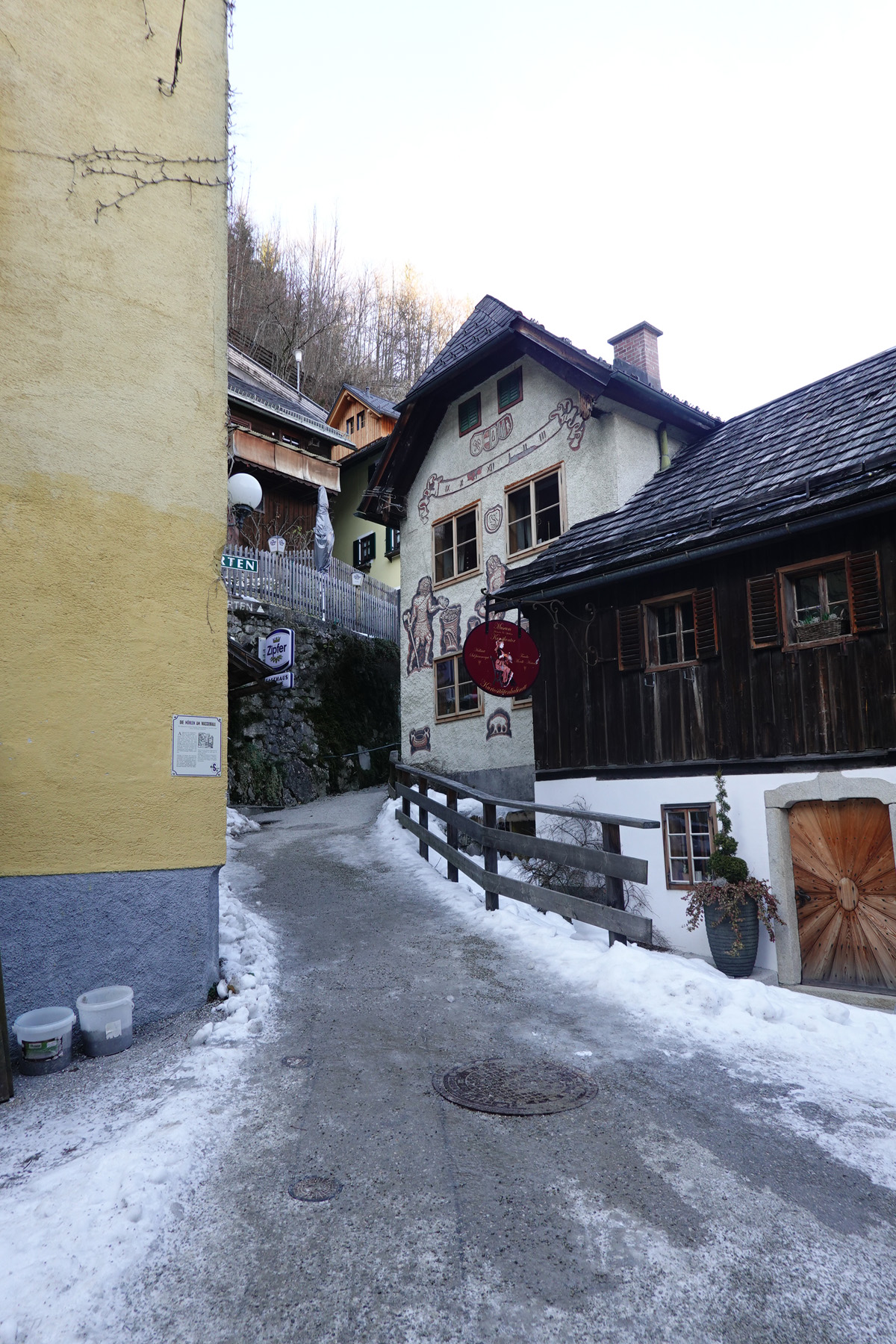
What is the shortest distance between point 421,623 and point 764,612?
8.90 m

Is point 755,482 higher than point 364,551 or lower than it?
lower

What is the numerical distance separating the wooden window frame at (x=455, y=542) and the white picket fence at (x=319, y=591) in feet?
10.8

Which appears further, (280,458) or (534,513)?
(280,458)

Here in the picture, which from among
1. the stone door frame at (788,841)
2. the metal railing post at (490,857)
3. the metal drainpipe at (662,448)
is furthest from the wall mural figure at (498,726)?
the stone door frame at (788,841)

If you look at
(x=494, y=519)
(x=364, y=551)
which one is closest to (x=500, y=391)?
(x=494, y=519)

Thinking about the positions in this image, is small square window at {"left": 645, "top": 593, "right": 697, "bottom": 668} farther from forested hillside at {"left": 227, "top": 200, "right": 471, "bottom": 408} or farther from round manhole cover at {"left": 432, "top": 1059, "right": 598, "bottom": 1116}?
forested hillside at {"left": 227, "top": 200, "right": 471, "bottom": 408}

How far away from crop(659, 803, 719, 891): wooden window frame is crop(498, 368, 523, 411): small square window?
8.46m

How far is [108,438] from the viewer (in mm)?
6578

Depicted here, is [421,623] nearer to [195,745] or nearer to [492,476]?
[492,476]

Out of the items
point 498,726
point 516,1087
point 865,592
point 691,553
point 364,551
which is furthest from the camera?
point 364,551

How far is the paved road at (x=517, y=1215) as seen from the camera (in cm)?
307

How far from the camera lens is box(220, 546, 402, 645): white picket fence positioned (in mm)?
22297

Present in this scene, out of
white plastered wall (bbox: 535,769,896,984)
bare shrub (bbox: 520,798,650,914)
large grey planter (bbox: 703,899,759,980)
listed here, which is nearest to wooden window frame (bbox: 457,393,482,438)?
white plastered wall (bbox: 535,769,896,984)

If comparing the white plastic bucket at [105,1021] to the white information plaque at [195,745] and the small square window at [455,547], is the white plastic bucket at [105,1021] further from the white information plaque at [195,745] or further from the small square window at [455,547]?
the small square window at [455,547]
